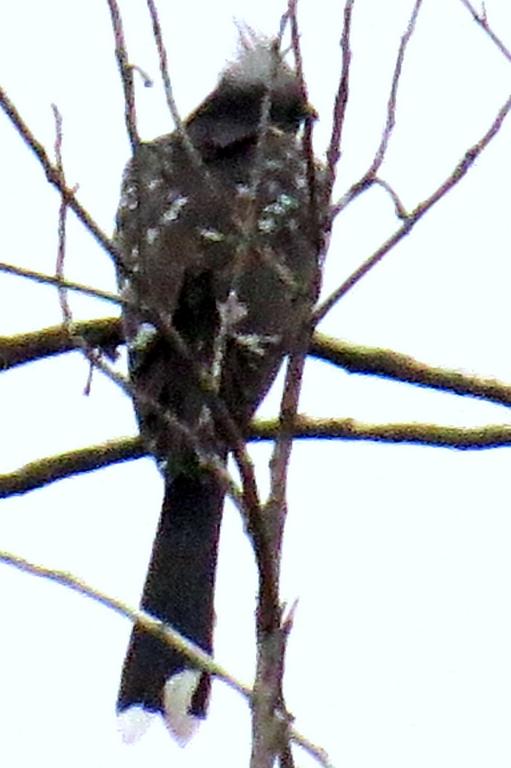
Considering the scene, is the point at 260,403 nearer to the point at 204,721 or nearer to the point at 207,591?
the point at 207,591

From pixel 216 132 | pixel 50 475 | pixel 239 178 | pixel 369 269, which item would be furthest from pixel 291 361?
pixel 216 132

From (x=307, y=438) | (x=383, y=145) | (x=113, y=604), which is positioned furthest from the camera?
(x=307, y=438)

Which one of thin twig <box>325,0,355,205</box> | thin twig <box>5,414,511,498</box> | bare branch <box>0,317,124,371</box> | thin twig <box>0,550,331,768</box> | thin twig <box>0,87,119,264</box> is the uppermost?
bare branch <box>0,317,124,371</box>

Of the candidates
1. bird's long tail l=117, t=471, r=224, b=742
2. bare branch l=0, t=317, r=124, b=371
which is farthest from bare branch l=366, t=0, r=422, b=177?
bare branch l=0, t=317, r=124, b=371

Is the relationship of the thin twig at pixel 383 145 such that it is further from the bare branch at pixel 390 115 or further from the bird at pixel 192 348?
the bird at pixel 192 348

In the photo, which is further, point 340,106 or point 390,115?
point 390,115

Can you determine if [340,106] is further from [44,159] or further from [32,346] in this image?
[32,346]

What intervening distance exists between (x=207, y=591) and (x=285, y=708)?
1.49 m

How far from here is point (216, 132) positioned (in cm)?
357

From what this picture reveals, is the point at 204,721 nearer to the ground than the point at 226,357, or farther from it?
nearer to the ground

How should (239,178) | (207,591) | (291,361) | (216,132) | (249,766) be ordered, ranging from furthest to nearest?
(216,132)
(239,178)
(207,591)
(291,361)
(249,766)

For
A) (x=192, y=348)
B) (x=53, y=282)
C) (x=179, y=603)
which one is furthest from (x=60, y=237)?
(x=179, y=603)

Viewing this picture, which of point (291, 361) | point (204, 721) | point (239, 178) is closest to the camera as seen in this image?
point (291, 361)

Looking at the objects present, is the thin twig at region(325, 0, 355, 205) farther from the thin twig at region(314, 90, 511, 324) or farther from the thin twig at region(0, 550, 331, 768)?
the thin twig at region(0, 550, 331, 768)
